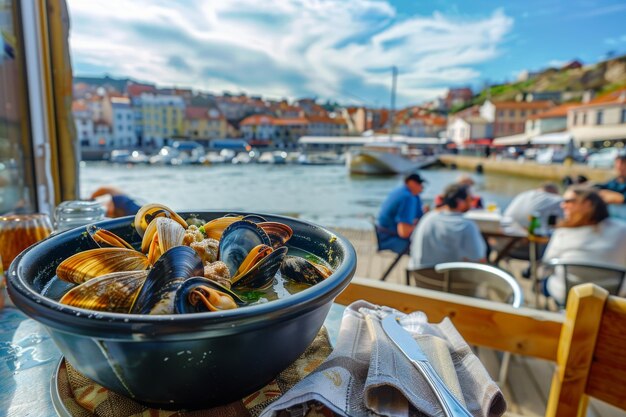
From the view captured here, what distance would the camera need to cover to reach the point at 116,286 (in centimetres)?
53

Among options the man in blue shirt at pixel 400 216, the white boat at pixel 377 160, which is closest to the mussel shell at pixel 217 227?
the man in blue shirt at pixel 400 216

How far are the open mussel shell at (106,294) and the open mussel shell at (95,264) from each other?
0.09 m

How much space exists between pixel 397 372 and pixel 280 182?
28034 millimetres

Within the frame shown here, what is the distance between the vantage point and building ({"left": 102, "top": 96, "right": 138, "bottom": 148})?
52594mm

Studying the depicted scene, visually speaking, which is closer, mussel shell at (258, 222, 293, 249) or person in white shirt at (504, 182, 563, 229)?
mussel shell at (258, 222, 293, 249)

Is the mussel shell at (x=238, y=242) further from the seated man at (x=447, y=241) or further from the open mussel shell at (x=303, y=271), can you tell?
the seated man at (x=447, y=241)

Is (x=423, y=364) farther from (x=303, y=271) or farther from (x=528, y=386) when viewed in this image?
(x=528, y=386)

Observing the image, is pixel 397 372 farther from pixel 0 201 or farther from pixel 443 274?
pixel 0 201

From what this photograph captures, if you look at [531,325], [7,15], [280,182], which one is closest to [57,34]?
[7,15]

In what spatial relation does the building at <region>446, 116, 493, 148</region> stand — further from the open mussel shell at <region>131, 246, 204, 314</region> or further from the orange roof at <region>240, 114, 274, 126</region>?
the open mussel shell at <region>131, 246, 204, 314</region>

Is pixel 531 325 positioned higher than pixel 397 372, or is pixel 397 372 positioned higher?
pixel 397 372

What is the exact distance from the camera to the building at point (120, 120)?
52594 mm

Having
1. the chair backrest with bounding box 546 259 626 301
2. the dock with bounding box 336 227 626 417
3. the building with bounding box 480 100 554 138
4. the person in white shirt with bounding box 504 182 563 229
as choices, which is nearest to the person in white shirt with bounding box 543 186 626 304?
the chair backrest with bounding box 546 259 626 301

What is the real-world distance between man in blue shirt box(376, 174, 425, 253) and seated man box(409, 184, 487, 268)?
39.4 inches
